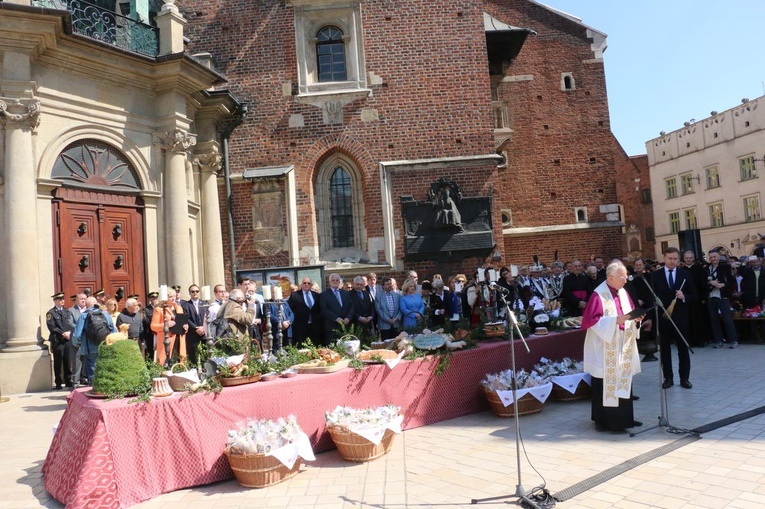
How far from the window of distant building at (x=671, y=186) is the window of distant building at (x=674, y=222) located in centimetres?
142

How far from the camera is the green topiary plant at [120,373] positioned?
17.4ft

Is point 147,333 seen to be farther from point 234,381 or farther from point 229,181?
point 229,181

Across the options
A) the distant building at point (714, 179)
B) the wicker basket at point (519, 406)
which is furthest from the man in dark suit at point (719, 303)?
the distant building at point (714, 179)

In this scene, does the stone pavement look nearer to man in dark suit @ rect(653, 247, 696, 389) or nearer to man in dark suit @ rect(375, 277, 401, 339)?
man in dark suit @ rect(653, 247, 696, 389)

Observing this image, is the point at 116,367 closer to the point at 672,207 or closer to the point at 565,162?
the point at 565,162

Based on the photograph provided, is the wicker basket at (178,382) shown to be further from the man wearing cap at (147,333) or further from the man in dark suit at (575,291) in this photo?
the man in dark suit at (575,291)

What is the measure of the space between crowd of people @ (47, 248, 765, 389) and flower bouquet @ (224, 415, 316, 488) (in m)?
2.75

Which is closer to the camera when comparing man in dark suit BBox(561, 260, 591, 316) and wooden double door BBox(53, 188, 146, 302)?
wooden double door BBox(53, 188, 146, 302)

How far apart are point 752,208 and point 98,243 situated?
4003cm

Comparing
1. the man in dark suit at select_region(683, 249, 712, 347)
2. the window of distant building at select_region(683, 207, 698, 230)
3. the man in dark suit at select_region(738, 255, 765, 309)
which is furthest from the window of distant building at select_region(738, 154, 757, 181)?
the man in dark suit at select_region(683, 249, 712, 347)

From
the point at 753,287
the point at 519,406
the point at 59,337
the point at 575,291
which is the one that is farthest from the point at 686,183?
the point at 59,337

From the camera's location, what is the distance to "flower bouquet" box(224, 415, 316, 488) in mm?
5070

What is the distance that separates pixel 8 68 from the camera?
1019 centimetres

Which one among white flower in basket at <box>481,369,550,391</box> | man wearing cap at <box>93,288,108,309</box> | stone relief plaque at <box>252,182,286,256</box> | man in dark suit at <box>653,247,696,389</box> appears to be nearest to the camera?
white flower in basket at <box>481,369,550,391</box>
